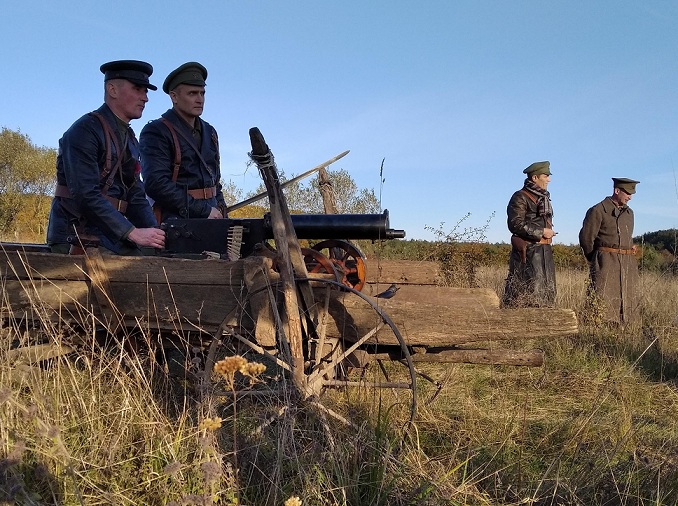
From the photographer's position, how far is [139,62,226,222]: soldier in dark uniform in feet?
14.6

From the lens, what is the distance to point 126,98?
4113 mm

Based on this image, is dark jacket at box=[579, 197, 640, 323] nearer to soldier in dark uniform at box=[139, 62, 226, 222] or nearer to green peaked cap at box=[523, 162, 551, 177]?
green peaked cap at box=[523, 162, 551, 177]

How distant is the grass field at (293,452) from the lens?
2439mm

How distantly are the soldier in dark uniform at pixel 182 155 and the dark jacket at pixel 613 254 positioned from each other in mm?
5238

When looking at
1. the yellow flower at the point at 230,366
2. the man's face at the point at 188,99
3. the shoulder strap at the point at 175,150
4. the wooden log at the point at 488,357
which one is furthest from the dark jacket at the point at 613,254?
the yellow flower at the point at 230,366

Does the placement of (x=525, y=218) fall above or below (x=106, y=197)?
above

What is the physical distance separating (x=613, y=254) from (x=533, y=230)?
60.7 inches

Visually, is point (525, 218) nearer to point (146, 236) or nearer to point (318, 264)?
point (318, 264)

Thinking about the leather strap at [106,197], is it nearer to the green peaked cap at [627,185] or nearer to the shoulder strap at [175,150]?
the shoulder strap at [175,150]

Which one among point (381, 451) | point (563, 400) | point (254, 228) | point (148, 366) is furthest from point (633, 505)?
point (148, 366)

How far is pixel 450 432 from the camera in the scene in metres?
3.55

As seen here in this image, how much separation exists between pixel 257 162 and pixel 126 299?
3.77ft

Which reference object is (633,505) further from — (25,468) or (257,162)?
(25,468)

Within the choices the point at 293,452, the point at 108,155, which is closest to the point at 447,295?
the point at 293,452
